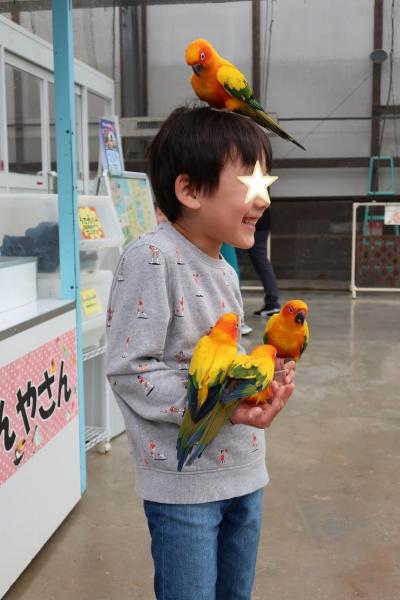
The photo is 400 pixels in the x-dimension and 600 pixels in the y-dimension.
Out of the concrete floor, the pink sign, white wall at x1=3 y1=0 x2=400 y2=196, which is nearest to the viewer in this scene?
the pink sign

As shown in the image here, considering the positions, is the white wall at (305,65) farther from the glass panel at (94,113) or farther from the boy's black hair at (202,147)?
the boy's black hair at (202,147)

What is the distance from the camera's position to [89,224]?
102 inches

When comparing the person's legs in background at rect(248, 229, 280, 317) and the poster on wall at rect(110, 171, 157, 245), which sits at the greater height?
the poster on wall at rect(110, 171, 157, 245)

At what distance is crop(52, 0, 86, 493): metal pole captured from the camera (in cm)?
200

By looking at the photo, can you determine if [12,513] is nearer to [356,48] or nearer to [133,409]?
[133,409]

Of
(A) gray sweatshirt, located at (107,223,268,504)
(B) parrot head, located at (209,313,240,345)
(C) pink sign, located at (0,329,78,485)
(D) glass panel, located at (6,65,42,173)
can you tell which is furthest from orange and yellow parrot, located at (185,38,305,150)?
(D) glass panel, located at (6,65,42,173)

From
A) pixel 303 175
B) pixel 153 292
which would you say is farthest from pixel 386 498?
pixel 303 175

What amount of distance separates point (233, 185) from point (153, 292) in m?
0.21

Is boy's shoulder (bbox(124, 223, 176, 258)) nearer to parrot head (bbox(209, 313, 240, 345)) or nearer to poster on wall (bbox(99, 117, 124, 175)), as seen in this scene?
parrot head (bbox(209, 313, 240, 345))

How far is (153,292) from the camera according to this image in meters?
0.92

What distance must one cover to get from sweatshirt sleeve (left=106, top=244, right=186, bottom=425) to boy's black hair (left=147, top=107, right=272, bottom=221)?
5.0 inches

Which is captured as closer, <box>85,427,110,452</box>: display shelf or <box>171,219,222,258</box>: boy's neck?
<box>171,219,222,258</box>: boy's neck

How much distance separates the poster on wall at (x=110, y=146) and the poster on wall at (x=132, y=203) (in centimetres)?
6

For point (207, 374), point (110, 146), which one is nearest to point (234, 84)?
point (207, 374)
